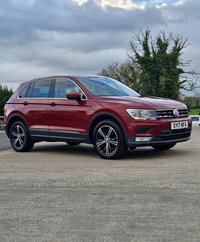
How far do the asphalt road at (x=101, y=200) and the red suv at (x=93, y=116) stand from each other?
1.69 ft

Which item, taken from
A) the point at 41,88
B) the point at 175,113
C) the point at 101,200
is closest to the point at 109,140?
the point at 175,113

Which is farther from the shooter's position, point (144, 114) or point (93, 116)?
point (93, 116)

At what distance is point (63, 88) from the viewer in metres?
9.33

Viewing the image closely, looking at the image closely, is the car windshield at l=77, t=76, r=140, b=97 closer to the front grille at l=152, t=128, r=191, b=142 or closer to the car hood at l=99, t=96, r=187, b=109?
the car hood at l=99, t=96, r=187, b=109

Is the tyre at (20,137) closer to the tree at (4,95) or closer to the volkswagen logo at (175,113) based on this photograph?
the volkswagen logo at (175,113)

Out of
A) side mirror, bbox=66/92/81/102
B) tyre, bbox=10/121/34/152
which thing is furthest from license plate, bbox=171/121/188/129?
tyre, bbox=10/121/34/152

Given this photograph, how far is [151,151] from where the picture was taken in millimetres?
9664

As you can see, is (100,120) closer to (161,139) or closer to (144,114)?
(144,114)

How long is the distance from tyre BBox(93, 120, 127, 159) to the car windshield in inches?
35.2

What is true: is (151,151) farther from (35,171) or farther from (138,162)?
(35,171)

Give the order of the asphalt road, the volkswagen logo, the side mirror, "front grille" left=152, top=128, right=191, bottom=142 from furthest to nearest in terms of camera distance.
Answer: the side mirror < the volkswagen logo < "front grille" left=152, top=128, right=191, bottom=142 < the asphalt road

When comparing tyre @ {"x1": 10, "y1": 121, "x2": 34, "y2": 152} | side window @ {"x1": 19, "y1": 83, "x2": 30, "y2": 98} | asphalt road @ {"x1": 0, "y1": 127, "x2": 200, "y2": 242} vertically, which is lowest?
asphalt road @ {"x1": 0, "y1": 127, "x2": 200, "y2": 242}

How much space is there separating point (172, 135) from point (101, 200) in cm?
377

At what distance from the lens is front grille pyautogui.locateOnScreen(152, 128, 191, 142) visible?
7.94 metres
